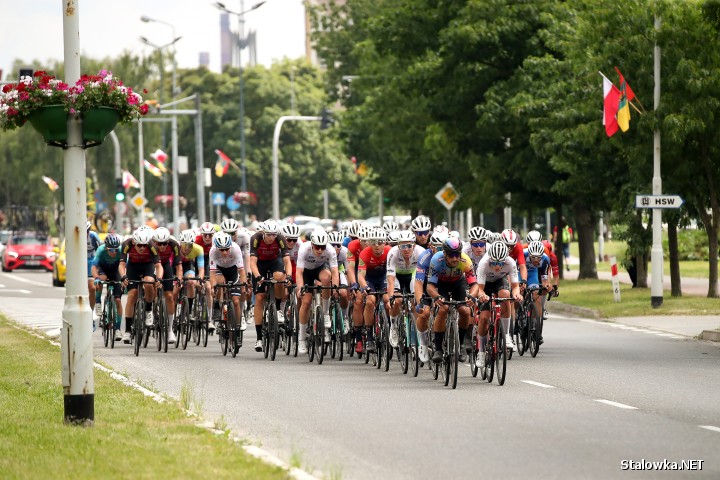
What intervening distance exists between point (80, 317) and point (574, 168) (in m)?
25.7

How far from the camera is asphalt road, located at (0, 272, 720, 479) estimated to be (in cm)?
1111

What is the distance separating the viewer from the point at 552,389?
1672 centimetres

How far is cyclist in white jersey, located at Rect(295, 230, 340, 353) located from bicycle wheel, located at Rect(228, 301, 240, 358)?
1.13 m

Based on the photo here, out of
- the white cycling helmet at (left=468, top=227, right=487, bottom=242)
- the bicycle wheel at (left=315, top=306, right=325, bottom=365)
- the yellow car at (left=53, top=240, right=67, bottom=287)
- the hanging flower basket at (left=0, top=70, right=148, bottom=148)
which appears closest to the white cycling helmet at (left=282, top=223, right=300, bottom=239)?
the bicycle wheel at (left=315, top=306, right=325, bottom=365)

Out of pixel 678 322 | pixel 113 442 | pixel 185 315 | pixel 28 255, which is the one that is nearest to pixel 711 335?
pixel 678 322

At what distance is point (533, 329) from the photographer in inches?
856

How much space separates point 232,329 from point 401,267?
11.8 ft

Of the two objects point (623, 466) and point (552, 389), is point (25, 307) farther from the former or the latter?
point (623, 466)

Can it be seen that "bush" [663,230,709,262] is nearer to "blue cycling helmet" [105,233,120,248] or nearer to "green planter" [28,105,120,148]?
"blue cycling helmet" [105,233,120,248]

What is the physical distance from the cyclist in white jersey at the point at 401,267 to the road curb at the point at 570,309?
42.9 ft

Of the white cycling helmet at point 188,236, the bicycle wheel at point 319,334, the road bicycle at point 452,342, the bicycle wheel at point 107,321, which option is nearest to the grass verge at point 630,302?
the white cycling helmet at point 188,236

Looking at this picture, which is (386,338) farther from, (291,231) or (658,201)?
(658,201)

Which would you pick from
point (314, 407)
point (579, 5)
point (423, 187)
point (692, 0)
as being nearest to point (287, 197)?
point (423, 187)

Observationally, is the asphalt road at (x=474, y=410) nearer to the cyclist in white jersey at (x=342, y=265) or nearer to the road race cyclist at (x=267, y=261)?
the cyclist in white jersey at (x=342, y=265)
